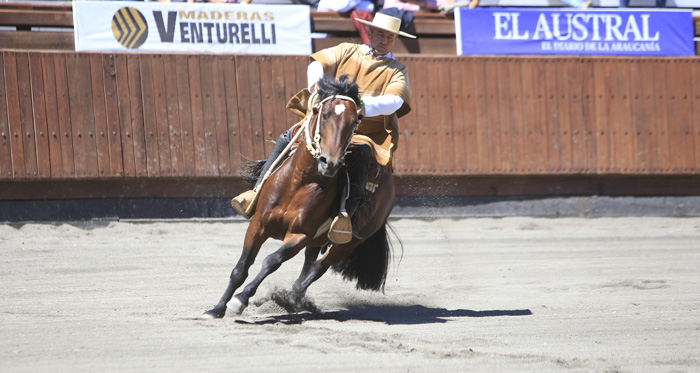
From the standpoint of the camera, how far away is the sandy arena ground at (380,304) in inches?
194

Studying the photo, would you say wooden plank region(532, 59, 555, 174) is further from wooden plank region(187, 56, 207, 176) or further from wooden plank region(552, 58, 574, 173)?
wooden plank region(187, 56, 207, 176)

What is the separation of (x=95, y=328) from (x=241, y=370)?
1603 mm

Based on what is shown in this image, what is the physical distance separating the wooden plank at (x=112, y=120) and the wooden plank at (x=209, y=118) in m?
1.25

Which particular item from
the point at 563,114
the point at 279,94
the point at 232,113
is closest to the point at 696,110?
the point at 563,114

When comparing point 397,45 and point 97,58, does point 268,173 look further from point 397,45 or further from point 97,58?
point 397,45

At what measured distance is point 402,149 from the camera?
1316 centimetres

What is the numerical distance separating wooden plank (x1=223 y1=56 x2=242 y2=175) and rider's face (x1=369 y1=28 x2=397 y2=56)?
19.2 feet

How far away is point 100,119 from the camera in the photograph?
39.1 feet

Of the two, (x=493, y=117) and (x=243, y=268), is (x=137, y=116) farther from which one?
(x=243, y=268)

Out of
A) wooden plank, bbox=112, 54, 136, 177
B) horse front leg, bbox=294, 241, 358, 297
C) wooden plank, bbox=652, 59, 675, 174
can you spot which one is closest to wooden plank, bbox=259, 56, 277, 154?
wooden plank, bbox=112, 54, 136, 177

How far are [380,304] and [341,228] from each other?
62.2 inches

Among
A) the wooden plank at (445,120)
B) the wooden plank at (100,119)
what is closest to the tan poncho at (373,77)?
the wooden plank at (100,119)

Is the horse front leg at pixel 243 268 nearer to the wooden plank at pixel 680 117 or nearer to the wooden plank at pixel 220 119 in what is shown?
the wooden plank at pixel 220 119

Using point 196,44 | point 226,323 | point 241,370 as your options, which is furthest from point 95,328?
point 196,44
